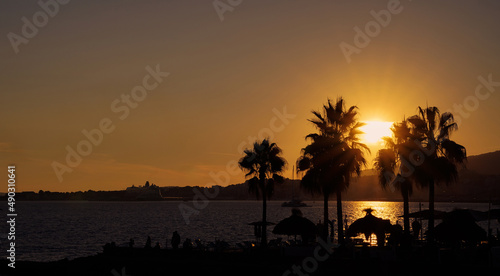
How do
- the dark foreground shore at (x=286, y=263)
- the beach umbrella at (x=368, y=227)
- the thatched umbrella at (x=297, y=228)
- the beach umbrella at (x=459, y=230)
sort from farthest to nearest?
the thatched umbrella at (x=297, y=228) < the beach umbrella at (x=368, y=227) < the beach umbrella at (x=459, y=230) < the dark foreground shore at (x=286, y=263)

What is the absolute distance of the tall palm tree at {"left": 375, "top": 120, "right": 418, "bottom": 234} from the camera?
1668 inches

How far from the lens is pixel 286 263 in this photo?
114 ft

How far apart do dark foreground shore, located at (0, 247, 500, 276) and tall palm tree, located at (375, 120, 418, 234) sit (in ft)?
20.6

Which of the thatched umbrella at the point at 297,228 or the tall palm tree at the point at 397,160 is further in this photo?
the tall palm tree at the point at 397,160

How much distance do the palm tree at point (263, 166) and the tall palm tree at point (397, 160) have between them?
9156 millimetres

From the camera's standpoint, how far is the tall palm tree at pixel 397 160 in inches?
1668

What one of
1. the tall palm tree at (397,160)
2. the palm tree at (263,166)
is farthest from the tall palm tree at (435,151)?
the palm tree at (263,166)

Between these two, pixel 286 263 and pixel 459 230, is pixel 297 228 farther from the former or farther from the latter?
pixel 459 230

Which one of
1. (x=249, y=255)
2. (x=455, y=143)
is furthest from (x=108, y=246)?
(x=455, y=143)

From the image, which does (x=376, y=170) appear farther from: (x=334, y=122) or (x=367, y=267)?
(x=367, y=267)

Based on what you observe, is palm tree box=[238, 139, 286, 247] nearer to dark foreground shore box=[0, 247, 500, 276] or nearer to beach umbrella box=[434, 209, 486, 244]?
dark foreground shore box=[0, 247, 500, 276]

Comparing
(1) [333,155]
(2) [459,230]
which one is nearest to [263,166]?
(1) [333,155]

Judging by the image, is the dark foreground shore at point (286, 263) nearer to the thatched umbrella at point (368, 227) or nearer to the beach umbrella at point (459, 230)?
the beach umbrella at point (459, 230)

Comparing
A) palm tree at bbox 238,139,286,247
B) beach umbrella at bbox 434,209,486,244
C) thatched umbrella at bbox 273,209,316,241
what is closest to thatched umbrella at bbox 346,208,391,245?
thatched umbrella at bbox 273,209,316,241
